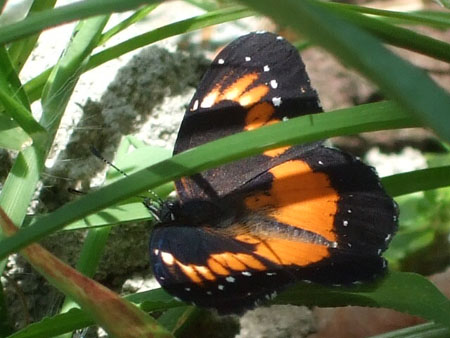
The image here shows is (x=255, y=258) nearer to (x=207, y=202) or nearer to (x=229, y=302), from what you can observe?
(x=229, y=302)

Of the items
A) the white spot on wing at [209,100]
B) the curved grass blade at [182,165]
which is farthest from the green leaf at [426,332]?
the white spot on wing at [209,100]

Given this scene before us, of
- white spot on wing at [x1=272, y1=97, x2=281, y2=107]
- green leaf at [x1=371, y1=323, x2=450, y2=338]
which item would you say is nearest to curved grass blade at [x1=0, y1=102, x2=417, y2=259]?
green leaf at [x1=371, y1=323, x2=450, y2=338]

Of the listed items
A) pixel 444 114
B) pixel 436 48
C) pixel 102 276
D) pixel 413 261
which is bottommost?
pixel 413 261

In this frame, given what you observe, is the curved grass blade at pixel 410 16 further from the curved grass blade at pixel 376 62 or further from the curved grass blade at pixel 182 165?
the curved grass blade at pixel 376 62

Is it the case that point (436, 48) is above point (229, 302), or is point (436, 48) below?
above

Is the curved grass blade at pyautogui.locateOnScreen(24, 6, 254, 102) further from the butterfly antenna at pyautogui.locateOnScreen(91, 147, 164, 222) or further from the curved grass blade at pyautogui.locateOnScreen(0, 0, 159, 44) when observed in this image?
the curved grass blade at pyautogui.locateOnScreen(0, 0, 159, 44)

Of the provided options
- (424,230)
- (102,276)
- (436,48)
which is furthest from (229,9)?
(424,230)
